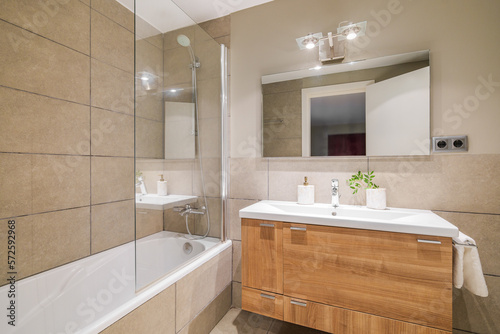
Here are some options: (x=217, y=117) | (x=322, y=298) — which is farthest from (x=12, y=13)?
(x=322, y=298)

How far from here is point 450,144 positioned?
1.36 meters

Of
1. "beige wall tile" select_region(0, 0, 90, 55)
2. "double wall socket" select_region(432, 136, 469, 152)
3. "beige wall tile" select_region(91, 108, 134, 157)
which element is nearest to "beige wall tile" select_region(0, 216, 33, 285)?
"beige wall tile" select_region(91, 108, 134, 157)

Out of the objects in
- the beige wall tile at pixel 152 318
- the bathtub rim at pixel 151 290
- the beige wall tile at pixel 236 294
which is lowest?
the beige wall tile at pixel 236 294

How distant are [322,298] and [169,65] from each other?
5.30ft

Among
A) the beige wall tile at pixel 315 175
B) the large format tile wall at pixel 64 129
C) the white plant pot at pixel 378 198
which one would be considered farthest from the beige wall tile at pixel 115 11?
the white plant pot at pixel 378 198

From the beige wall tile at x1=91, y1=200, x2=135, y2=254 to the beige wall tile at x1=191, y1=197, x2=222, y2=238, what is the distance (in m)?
0.55

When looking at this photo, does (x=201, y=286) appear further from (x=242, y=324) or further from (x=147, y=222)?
(x=147, y=222)

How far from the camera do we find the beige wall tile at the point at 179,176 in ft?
4.84

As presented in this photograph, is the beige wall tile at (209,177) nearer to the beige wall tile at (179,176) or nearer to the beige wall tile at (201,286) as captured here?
the beige wall tile at (179,176)

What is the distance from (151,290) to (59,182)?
883mm

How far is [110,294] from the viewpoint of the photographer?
1.44 metres

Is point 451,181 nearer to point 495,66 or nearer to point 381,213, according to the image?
point 381,213

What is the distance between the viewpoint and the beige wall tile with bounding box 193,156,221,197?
5.48 ft

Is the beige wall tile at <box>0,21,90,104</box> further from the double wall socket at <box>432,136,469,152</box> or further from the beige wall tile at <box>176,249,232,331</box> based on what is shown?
the double wall socket at <box>432,136,469,152</box>
